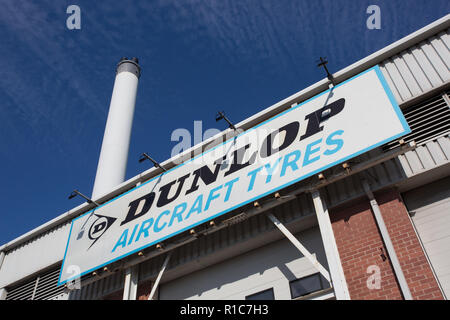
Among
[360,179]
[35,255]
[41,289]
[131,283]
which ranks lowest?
[131,283]

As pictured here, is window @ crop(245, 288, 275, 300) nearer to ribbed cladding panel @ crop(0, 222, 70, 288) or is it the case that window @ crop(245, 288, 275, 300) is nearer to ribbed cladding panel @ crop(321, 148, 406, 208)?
ribbed cladding panel @ crop(321, 148, 406, 208)

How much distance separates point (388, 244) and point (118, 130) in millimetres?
20481

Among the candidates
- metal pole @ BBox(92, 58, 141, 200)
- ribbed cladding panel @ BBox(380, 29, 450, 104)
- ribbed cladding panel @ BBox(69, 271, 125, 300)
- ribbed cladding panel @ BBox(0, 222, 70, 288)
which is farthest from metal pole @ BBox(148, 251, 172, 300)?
metal pole @ BBox(92, 58, 141, 200)

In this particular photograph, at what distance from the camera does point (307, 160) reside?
10.3 metres

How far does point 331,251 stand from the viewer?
902 centimetres

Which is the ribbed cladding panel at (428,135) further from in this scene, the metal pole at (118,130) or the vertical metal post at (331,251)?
the metal pole at (118,130)

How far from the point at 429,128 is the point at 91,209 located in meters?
12.3

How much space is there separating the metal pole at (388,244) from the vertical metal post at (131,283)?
729 cm

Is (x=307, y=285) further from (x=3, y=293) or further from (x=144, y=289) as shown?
(x=3, y=293)

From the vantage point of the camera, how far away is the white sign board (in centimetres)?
993

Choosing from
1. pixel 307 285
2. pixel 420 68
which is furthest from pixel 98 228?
pixel 420 68

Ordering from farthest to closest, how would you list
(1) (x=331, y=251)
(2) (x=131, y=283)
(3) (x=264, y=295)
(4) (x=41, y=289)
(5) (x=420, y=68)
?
(4) (x=41, y=289)
(2) (x=131, y=283)
(5) (x=420, y=68)
(3) (x=264, y=295)
(1) (x=331, y=251)

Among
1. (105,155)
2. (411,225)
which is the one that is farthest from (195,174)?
(105,155)
